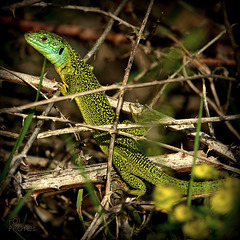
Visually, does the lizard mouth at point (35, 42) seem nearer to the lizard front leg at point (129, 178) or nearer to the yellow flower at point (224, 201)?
the lizard front leg at point (129, 178)

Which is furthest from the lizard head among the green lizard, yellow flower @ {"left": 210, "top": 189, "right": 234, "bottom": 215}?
yellow flower @ {"left": 210, "top": 189, "right": 234, "bottom": 215}

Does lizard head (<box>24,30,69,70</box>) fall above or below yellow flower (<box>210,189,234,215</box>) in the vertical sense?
above

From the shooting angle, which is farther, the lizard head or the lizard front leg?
the lizard head

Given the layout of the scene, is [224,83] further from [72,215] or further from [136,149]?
[72,215]

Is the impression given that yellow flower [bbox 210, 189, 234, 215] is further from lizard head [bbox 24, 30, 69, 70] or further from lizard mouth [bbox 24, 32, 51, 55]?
lizard mouth [bbox 24, 32, 51, 55]

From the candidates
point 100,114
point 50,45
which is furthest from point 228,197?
point 50,45

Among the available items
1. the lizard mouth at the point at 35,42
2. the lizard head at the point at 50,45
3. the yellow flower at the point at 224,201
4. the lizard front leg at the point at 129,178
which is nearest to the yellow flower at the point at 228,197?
the yellow flower at the point at 224,201

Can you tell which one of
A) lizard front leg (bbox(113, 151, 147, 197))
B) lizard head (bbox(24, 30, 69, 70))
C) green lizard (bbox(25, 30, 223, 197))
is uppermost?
lizard head (bbox(24, 30, 69, 70))

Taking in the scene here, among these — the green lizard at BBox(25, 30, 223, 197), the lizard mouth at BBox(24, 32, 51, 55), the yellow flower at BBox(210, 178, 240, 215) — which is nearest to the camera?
the yellow flower at BBox(210, 178, 240, 215)

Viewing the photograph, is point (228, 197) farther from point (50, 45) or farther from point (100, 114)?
point (50, 45)
